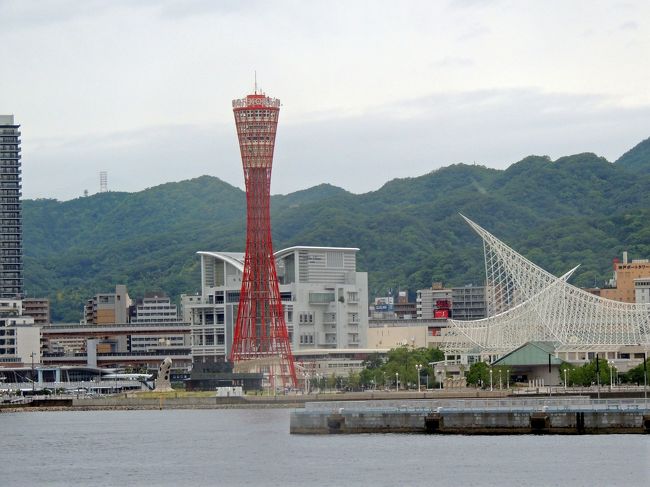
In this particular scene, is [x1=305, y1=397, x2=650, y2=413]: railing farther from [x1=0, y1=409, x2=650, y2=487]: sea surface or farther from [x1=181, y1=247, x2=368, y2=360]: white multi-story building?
[x1=181, y1=247, x2=368, y2=360]: white multi-story building

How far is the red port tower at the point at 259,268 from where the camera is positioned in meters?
146

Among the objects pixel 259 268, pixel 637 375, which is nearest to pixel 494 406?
pixel 637 375

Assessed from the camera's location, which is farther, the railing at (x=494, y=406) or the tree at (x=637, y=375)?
the tree at (x=637, y=375)

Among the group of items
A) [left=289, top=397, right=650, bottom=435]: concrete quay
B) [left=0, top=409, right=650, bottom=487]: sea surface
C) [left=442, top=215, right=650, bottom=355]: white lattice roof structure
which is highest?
[left=442, top=215, right=650, bottom=355]: white lattice roof structure

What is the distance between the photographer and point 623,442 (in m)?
79.6

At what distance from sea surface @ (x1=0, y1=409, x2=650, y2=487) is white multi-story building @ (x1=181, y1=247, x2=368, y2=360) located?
71056 millimetres

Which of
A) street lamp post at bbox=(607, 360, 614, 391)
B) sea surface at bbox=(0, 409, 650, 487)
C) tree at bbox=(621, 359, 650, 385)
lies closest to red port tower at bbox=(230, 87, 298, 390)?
street lamp post at bbox=(607, 360, 614, 391)

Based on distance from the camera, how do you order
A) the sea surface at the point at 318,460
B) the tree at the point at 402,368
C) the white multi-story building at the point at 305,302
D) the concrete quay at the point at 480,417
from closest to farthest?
the sea surface at the point at 318,460, the concrete quay at the point at 480,417, the tree at the point at 402,368, the white multi-story building at the point at 305,302

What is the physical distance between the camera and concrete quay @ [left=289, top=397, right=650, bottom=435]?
84.1 m

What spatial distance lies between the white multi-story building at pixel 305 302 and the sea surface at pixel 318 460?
7106 centimetres

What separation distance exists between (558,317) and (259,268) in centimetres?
2705


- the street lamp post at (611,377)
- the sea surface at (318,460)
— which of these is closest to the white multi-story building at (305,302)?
the street lamp post at (611,377)

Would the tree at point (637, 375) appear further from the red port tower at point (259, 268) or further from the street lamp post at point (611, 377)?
the red port tower at point (259, 268)

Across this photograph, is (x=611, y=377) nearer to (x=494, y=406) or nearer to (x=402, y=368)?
(x=402, y=368)
